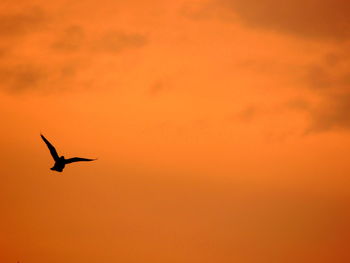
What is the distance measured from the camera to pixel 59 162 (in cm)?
6028
